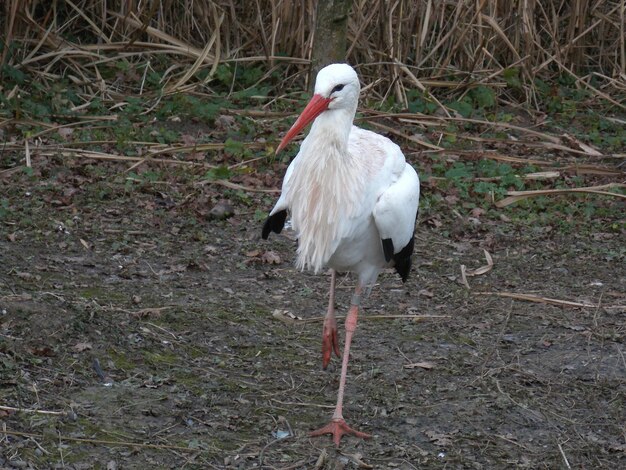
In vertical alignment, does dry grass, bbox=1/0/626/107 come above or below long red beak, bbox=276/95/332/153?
below

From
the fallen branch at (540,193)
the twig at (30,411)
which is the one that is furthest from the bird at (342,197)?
the fallen branch at (540,193)

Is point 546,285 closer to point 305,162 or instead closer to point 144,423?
point 305,162

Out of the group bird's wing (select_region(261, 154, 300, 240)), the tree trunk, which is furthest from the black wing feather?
the tree trunk

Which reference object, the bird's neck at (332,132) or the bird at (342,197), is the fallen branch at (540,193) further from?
the bird's neck at (332,132)

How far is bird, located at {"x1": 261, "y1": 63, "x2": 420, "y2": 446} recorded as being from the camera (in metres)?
4.54

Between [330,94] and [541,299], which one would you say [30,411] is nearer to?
[330,94]

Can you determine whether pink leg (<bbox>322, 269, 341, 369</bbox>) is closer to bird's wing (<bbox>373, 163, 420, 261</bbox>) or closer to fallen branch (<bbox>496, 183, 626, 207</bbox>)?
bird's wing (<bbox>373, 163, 420, 261</bbox>)

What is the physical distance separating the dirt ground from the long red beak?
1.20 meters

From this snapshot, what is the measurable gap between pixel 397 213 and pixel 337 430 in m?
1.02

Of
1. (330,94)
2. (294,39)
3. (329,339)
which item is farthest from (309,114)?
(294,39)

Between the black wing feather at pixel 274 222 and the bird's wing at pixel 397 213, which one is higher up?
the bird's wing at pixel 397 213

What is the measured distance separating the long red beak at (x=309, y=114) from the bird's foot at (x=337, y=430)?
3.93ft

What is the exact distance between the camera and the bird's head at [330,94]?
4.47 meters

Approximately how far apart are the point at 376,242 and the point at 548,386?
3.66 feet
